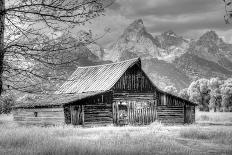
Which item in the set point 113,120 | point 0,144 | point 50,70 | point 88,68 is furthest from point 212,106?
point 50,70

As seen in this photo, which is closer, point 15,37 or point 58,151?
point 15,37

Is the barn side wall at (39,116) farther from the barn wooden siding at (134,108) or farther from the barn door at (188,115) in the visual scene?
the barn door at (188,115)

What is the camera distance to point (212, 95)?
89312mm

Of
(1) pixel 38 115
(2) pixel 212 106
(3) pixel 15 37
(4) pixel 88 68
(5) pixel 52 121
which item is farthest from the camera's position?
(2) pixel 212 106

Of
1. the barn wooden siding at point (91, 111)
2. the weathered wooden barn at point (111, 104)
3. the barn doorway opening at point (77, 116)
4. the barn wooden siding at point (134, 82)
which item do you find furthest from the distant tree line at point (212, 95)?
the barn doorway opening at point (77, 116)

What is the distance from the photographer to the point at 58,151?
1412cm

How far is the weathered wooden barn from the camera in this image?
1396 inches

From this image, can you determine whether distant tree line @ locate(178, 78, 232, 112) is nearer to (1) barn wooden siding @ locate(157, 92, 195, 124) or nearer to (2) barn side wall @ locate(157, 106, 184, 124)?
(1) barn wooden siding @ locate(157, 92, 195, 124)

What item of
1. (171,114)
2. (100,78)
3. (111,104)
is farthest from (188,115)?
(100,78)

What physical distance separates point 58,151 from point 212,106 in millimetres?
78072

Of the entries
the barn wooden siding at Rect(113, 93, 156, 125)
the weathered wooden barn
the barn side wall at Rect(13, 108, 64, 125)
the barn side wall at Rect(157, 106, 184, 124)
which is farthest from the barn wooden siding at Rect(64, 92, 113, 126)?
the barn side wall at Rect(157, 106, 184, 124)

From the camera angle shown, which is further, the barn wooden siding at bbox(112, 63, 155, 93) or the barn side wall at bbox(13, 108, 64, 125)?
the barn wooden siding at bbox(112, 63, 155, 93)

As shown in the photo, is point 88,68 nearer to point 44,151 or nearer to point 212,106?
point 44,151

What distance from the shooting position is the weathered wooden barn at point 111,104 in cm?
3547
